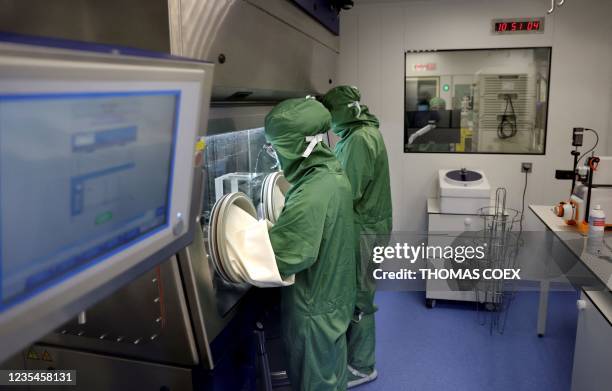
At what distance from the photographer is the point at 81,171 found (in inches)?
A: 27.7

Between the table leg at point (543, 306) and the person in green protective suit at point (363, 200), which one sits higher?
the person in green protective suit at point (363, 200)

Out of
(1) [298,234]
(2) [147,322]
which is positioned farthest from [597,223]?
(2) [147,322]

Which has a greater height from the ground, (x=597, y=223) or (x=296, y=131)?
(x=296, y=131)

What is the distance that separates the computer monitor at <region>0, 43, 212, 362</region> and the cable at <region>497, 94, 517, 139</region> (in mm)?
3724

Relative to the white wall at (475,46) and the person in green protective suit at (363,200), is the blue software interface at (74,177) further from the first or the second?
the white wall at (475,46)

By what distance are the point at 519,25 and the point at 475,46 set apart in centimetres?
36

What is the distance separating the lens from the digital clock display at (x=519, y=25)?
3.86m

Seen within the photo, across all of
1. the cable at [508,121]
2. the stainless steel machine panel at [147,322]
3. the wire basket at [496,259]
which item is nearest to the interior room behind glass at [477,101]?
the cable at [508,121]

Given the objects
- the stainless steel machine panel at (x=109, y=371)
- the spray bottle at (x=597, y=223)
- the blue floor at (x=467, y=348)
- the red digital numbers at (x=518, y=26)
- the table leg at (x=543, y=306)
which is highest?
the red digital numbers at (x=518, y=26)

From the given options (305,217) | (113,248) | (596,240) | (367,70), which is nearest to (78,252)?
(113,248)

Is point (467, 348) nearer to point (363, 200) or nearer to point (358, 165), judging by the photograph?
point (363, 200)

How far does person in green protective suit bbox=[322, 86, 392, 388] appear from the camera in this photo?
288 cm

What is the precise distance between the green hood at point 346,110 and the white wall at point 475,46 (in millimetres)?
1227

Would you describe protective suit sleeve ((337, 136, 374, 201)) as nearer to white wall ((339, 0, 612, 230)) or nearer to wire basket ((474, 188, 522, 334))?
wire basket ((474, 188, 522, 334))
